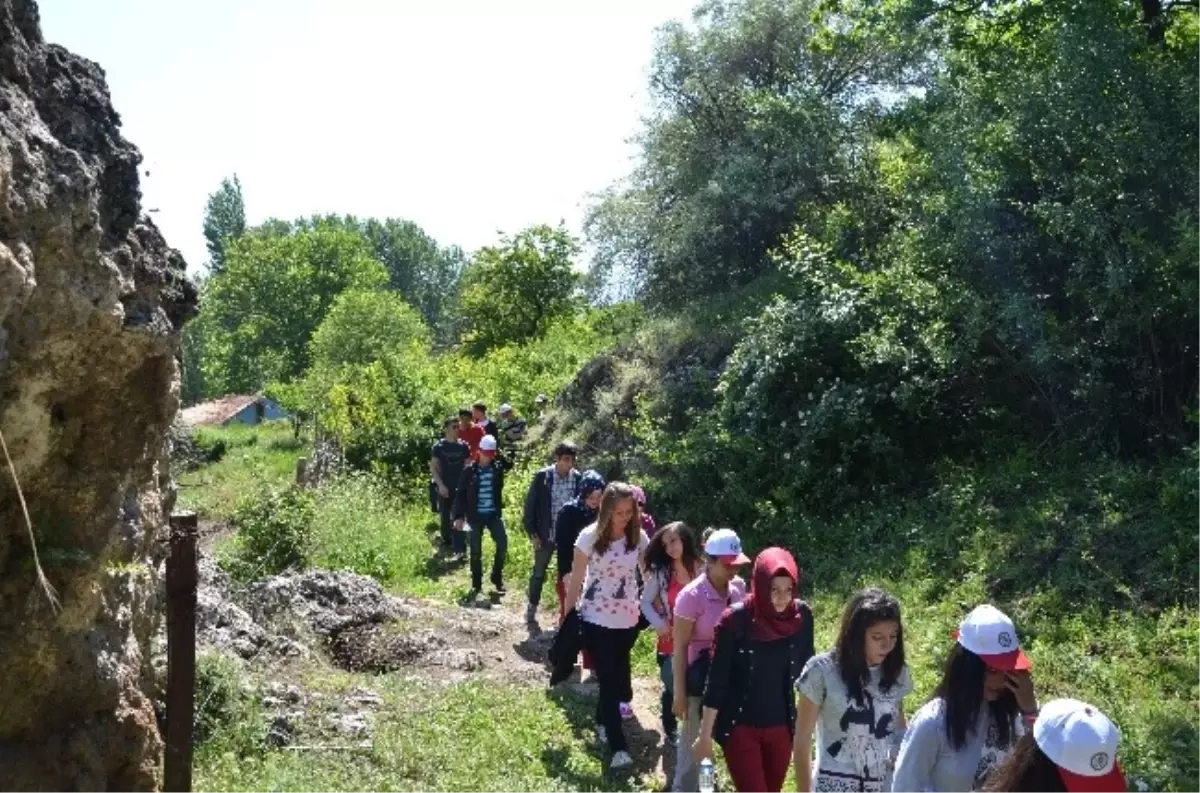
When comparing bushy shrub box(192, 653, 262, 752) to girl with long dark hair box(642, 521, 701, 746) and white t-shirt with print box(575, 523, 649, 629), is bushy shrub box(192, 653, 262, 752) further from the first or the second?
girl with long dark hair box(642, 521, 701, 746)

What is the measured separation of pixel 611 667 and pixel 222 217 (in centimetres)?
10757

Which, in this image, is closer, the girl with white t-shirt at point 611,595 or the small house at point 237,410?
the girl with white t-shirt at point 611,595

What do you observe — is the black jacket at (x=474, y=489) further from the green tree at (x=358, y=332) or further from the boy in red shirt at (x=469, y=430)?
the green tree at (x=358, y=332)

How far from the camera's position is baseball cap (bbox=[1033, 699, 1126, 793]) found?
3.00 metres

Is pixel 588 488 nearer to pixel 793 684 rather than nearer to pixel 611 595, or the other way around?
pixel 611 595

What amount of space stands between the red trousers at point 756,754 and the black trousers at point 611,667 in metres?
1.98

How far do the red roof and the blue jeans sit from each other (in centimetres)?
5737

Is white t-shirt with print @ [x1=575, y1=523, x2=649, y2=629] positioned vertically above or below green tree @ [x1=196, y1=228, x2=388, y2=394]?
below

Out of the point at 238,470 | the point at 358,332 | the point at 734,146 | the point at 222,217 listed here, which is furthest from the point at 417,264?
the point at 734,146

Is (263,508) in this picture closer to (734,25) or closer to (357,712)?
(357,712)

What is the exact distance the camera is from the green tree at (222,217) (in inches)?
4237

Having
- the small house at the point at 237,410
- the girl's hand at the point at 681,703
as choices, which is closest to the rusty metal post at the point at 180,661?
the girl's hand at the point at 681,703

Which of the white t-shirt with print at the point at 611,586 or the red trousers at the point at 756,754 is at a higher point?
the white t-shirt with print at the point at 611,586

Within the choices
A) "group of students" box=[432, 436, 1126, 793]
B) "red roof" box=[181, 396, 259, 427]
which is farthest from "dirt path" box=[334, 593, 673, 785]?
"red roof" box=[181, 396, 259, 427]
